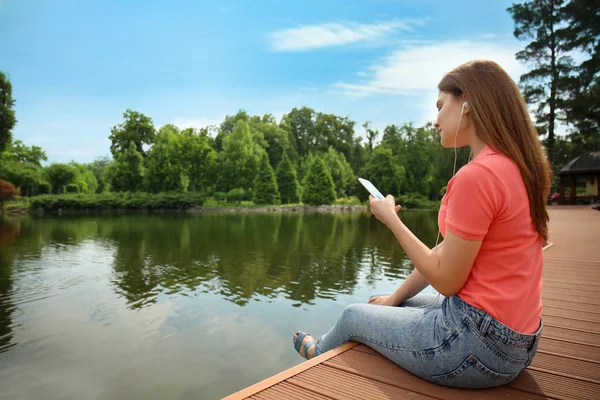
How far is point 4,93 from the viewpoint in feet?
111

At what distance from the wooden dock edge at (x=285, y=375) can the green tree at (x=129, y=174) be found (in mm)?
43918

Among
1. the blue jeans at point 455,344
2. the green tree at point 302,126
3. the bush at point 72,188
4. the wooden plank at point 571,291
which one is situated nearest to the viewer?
the blue jeans at point 455,344

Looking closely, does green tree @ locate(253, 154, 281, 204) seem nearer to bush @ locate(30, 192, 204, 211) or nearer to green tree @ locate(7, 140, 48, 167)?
bush @ locate(30, 192, 204, 211)

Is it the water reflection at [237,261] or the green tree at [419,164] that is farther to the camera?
the green tree at [419,164]

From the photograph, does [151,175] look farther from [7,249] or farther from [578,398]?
[578,398]

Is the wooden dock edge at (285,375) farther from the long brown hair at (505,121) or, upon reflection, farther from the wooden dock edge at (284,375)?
the long brown hair at (505,121)

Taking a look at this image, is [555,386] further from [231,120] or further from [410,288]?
[231,120]

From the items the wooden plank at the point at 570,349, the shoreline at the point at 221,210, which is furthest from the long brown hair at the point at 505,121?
the shoreline at the point at 221,210

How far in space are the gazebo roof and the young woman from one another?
73.5 ft

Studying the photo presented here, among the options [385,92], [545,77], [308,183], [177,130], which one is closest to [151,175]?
[177,130]

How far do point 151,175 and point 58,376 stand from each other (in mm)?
40027

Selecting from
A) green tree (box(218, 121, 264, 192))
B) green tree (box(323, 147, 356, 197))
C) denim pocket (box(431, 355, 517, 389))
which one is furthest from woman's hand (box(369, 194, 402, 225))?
green tree (box(323, 147, 356, 197))

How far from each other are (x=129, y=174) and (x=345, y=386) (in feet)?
147

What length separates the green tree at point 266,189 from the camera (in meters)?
41.0
